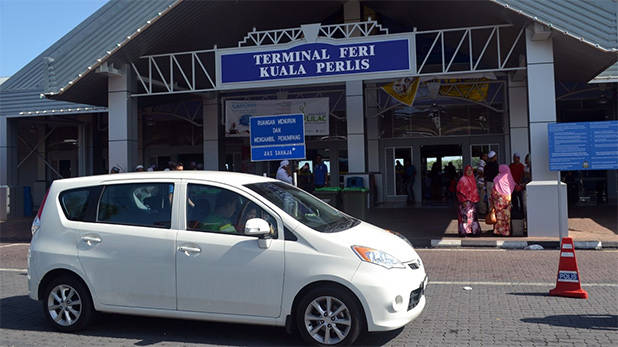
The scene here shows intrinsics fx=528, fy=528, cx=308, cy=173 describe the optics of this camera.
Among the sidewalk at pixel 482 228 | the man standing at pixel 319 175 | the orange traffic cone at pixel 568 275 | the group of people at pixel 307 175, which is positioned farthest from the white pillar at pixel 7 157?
the orange traffic cone at pixel 568 275

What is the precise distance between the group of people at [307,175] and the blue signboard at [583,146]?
5.79 meters

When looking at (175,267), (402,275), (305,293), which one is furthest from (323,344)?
(175,267)

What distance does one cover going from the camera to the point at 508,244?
10969 mm

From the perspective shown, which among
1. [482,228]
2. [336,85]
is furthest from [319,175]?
[482,228]

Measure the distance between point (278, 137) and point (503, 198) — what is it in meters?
5.19

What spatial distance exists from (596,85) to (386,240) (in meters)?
16.0

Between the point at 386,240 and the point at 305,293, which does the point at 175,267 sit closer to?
the point at 305,293

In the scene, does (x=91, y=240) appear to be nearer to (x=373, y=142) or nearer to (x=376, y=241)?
(x=376, y=241)

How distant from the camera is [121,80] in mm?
14422

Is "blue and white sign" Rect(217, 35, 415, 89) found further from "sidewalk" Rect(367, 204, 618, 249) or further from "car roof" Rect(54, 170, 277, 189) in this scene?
"car roof" Rect(54, 170, 277, 189)

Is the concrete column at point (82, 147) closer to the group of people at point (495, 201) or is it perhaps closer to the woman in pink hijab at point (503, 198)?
the group of people at point (495, 201)

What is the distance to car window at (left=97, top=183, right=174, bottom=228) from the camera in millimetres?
5449

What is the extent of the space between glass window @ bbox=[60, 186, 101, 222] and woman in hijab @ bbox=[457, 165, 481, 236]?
27.4 feet

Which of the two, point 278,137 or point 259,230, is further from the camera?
point 278,137
